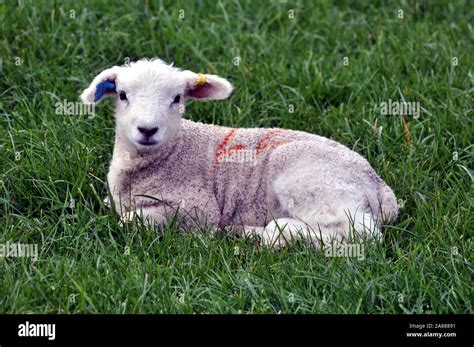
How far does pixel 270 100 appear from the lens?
7730 mm

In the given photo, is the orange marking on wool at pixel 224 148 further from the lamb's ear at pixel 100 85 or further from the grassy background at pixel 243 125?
the lamb's ear at pixel 100 85

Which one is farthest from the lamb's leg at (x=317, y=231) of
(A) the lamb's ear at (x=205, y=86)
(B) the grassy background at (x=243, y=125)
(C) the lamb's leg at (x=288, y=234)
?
(A) the lamb's ear at (x=205, y=86)

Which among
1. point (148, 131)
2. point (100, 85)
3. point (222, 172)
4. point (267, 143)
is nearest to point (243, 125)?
point (267, 143)

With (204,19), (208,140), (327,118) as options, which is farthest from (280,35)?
(208,140)

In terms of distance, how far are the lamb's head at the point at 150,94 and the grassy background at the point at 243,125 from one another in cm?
57

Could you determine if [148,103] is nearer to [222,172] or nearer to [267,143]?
[222,172]

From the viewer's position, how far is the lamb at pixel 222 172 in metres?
5.99

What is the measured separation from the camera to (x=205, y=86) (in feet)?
20.9

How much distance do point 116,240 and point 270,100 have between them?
221 cm

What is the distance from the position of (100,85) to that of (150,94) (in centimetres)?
43

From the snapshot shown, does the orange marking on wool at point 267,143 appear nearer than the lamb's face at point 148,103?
No
